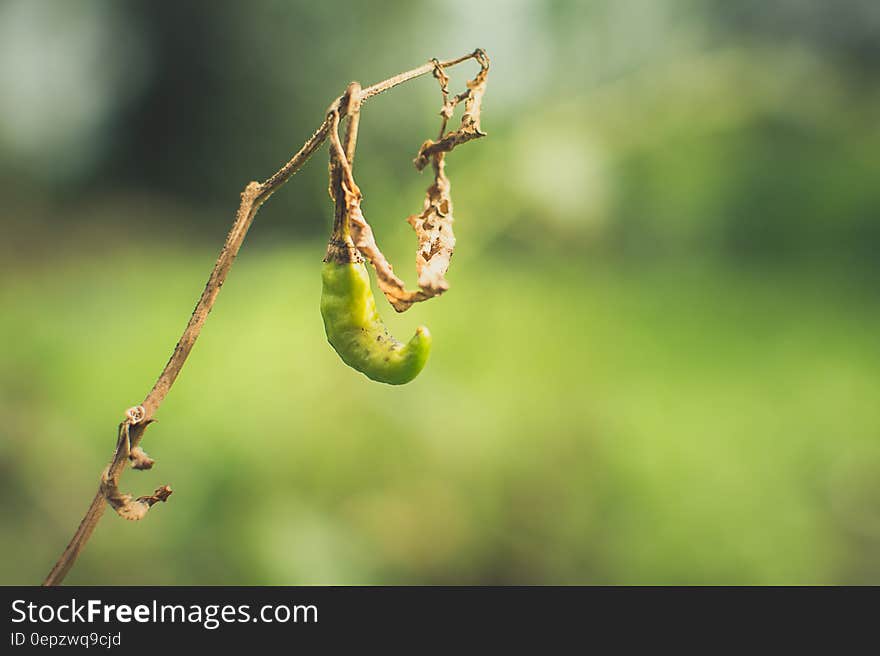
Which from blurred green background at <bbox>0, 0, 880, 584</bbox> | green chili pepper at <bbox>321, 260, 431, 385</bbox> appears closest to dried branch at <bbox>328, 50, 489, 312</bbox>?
green chili pepper at <bbox>321, 260, 431, 385</bbox>

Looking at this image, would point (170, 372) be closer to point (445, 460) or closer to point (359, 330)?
point (359, 330)

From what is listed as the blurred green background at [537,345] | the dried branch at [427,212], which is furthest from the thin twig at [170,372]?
the blurred green background at [537,345]

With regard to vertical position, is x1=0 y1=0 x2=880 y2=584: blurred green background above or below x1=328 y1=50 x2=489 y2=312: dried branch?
above

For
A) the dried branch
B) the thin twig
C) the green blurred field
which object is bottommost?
the thin twig

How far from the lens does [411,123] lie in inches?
89.4

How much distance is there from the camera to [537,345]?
1.32 m

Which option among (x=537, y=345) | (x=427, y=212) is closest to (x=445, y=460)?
(x=537, y=345)

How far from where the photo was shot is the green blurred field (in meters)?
1.00

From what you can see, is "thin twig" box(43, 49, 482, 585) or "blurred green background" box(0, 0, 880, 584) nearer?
"thin twig" box(43, 49, 482, 585)

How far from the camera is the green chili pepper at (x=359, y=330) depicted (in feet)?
1.16

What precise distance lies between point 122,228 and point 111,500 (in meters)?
3.31

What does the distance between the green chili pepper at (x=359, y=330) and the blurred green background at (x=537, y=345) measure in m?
0.54

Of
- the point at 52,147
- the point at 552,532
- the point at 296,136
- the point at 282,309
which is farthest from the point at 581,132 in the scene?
the point at 52,147

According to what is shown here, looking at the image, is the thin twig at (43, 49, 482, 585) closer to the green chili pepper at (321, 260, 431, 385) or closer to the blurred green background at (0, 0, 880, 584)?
the green chili pepper at (321, 260, 431, 385)
